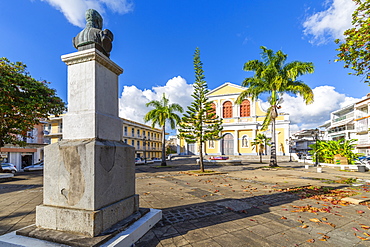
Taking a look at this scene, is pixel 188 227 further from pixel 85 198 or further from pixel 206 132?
pixel 206 132

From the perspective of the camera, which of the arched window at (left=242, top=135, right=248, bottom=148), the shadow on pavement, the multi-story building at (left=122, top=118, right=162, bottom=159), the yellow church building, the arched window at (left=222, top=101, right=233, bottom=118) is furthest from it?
the arched window at (left=222, top=101, right=233, bottom=118)

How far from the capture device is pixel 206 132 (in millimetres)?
14828

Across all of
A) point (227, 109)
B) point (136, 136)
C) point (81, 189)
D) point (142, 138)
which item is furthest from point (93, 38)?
point (142, 138)

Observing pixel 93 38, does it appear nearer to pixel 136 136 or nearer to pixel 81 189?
pixel 81 189

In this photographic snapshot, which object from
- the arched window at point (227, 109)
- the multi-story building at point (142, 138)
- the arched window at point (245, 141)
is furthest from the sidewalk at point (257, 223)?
the arched window at point (227, 109)

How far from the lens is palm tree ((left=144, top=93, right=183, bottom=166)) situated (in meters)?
21.2

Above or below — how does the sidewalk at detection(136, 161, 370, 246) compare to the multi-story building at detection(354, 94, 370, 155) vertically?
below

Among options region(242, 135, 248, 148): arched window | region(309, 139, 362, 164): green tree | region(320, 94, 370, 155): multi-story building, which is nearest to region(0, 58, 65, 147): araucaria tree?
region(309, 139, 362, 164): green tree

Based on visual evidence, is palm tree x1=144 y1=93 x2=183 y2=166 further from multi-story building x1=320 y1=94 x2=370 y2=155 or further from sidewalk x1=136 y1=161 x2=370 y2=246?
multi-story building x1=320 y1=94 x2=370 y2=155

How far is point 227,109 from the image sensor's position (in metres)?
40.4

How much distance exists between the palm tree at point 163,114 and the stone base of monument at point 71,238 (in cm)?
1846

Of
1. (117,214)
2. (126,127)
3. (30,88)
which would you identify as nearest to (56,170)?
(117,214)

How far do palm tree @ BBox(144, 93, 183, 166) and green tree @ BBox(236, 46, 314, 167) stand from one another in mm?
8135

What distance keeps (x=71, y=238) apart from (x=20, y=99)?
12.6m
